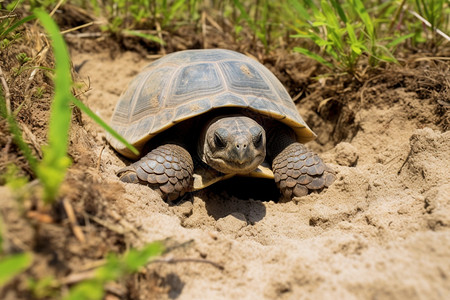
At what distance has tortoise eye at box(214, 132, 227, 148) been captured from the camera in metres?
2.55

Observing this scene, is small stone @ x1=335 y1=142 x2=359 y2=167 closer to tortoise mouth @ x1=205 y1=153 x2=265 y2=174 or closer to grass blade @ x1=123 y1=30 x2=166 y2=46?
tortoise mouth @ x1=205 y1=153 x2=265 y2=174

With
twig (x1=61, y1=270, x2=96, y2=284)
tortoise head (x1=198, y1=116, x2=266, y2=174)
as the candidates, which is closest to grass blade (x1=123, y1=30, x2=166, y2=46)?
tortoise head (x1=198, y1=116, x2=266, y2=174)

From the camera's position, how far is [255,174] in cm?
283

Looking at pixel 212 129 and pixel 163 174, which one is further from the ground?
pixel 212 129

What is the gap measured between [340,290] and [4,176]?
4.69 feet

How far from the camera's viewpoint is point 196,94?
2.91 metres

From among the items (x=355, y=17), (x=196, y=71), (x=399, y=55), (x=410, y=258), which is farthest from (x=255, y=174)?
(x=355, y=17)

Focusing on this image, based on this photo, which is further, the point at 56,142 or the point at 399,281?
the point at 399,281

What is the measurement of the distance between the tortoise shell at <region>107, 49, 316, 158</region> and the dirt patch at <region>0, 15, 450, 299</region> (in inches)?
13.5

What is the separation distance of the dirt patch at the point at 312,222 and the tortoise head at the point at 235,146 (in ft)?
Result: 1.12

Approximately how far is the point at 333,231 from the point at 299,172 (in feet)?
2.59

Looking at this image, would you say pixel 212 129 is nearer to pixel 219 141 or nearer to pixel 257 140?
pixel 219 141

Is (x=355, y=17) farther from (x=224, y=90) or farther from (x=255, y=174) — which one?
(x=255, y=174)

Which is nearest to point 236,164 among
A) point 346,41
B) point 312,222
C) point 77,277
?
point 312,222
